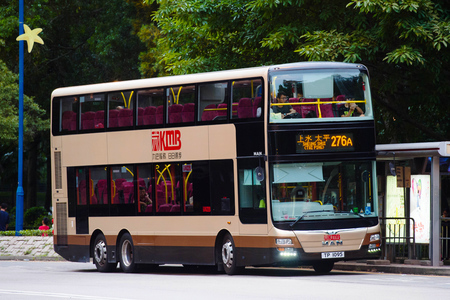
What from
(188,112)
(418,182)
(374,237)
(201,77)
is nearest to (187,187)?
(188,112)

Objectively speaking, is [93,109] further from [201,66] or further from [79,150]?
[201,66]

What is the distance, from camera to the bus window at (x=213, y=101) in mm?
17731

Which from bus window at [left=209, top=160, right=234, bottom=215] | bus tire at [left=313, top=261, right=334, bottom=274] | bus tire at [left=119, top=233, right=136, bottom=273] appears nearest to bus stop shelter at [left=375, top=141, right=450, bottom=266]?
bus tire at [left=313, top=261, right=334, bottom=274]

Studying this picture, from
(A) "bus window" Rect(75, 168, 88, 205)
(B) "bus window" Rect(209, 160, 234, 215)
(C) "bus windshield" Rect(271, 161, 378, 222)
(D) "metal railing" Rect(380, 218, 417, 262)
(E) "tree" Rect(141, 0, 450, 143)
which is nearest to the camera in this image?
(C) "bus windshield" Rect(271, 161, 378, 222)

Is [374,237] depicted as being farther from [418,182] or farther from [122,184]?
[122,184]

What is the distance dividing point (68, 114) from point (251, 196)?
6.22 meters

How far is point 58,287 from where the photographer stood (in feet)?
50.6

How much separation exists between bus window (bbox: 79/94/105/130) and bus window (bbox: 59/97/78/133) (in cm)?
23

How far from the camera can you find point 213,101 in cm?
1795

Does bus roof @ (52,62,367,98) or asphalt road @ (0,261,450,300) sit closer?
asphalt road @ (0,261,450,300)

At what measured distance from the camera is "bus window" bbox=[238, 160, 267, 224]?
16984mm

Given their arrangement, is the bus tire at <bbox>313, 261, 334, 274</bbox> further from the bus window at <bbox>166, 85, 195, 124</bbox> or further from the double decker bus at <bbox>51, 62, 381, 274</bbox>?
the bus window at <bbox>166, 85, 195, 124</bbox>

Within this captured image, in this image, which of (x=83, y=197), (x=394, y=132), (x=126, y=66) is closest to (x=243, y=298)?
(x=83, y=197)

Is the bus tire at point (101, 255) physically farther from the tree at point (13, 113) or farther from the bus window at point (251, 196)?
the tree at point (13, 113)
